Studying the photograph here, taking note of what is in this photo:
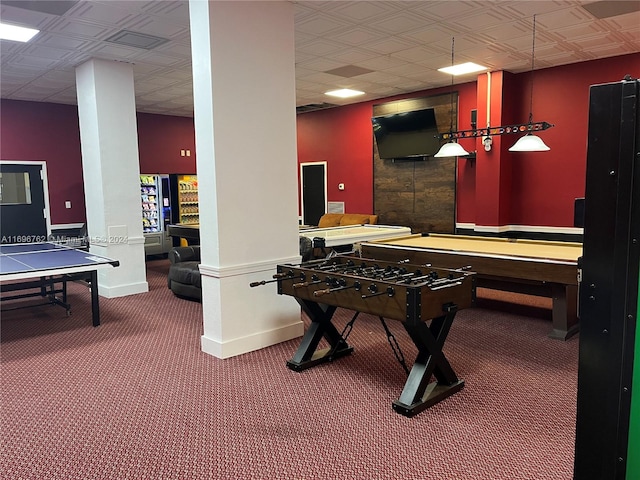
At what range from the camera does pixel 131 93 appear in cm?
620

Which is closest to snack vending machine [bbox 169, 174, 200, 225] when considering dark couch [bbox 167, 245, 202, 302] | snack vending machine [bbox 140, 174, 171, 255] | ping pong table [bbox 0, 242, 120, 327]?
snack vending machine [bbox 140, 174, 171, 255]

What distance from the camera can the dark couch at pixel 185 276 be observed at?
18.8ft

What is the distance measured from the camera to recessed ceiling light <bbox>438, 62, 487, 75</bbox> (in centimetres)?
645

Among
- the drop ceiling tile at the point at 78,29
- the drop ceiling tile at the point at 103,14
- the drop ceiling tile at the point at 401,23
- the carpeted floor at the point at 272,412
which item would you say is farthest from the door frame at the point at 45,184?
the drop ceiling tile at the point at 401,23

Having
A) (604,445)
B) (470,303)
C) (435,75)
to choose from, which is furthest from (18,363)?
(435,75)

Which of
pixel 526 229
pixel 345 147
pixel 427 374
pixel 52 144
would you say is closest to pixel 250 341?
pixel 427 374

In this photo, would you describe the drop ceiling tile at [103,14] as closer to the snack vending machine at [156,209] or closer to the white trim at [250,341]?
the white trim at [250,341]

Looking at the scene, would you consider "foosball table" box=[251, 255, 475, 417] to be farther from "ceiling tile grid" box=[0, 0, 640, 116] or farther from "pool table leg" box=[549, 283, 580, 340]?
"ceiling tile grid" box=[0, 0, 640, 116]

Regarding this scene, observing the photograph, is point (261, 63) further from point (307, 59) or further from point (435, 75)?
point (435, 75)

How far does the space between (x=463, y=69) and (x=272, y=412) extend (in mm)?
5661

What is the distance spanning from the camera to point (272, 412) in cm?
288

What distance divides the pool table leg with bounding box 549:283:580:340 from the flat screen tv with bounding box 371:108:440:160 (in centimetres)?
393

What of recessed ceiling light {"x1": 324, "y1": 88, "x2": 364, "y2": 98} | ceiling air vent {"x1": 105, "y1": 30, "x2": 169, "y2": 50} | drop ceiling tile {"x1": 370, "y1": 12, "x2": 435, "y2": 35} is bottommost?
ceiling air vent {"x1": 105, "y1": 30, "x2": 169, "y2": 50}

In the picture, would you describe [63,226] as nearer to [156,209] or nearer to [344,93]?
[156,209]
